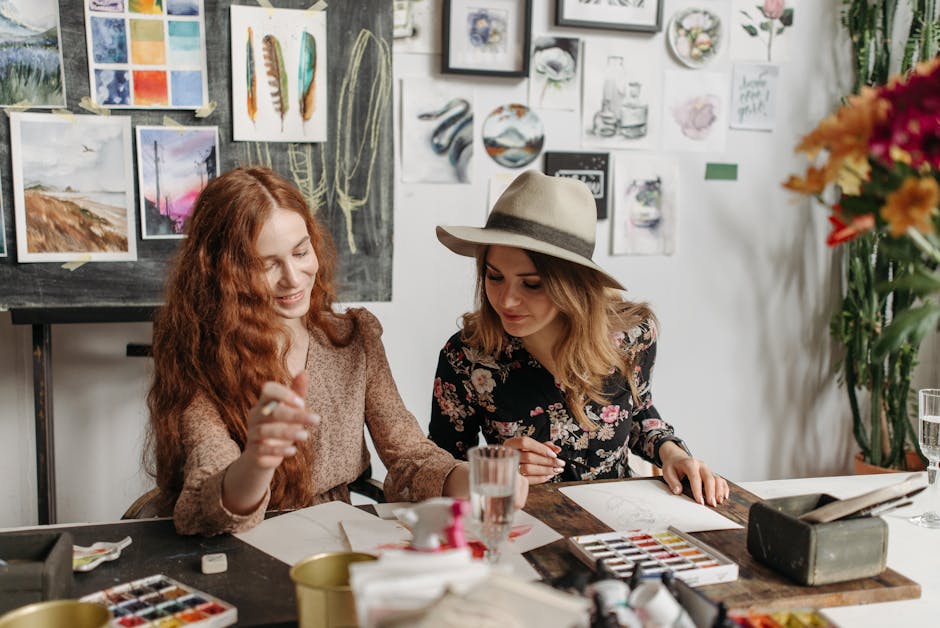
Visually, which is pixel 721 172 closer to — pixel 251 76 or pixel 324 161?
pixel 324 161

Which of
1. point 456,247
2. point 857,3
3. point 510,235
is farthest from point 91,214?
point 857,3

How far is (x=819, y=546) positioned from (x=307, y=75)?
73.2 inches

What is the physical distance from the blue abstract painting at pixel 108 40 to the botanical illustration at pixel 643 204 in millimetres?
1567

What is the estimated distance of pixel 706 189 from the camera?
3.02 metres

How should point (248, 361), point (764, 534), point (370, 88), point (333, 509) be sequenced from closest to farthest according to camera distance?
point (764, 534) < point (333, 509) < point (248, 361) < point (370, 88)

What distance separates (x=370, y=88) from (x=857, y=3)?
178 centimetres

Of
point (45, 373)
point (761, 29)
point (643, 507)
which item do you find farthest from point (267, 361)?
point (761, 29)

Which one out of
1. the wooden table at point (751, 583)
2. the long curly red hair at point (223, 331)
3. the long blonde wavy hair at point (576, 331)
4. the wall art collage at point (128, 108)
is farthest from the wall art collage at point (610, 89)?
the wooden table at point (751, 583)

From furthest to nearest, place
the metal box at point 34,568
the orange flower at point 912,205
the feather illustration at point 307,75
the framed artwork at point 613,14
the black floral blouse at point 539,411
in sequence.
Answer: the framed artwork at point 613,14 → the feather illustration at point 307,75 → the black floral blouse at point 539,411 → the metal box at point 34,568 → the orange flower at point 912,205

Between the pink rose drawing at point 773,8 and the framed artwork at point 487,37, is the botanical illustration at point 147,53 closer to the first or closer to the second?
the framed artwork at point 487,37

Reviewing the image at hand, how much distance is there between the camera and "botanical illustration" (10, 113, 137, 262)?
2.22 metres

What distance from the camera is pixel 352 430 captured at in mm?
1813

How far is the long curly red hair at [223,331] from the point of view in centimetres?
160

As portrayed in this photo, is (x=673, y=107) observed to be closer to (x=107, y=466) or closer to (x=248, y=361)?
(x=248, y=361)
